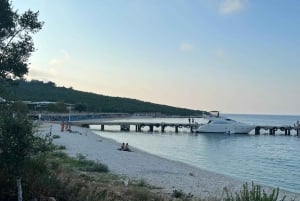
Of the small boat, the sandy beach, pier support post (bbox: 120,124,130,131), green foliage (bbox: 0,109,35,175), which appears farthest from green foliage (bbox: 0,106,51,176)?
pier support post (bbox: 120,124,130,131)

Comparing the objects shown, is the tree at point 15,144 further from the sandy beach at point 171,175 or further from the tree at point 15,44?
the tree at point 15,44

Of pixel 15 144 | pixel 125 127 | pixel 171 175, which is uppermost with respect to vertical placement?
Answer: pixel 125 127

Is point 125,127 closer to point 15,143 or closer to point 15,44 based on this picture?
point 15,44

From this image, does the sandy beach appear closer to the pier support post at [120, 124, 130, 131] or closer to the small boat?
the small boat

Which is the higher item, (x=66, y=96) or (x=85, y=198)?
(x=66, y=96)

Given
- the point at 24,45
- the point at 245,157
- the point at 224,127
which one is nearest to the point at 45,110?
the point at 224,127

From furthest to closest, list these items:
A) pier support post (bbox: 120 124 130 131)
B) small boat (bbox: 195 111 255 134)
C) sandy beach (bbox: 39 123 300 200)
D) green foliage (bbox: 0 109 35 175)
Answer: pier support post (bbox: 120 124 130 131)
small boat (bbox: 195 111 255 134)
sandy beach (bbox: 39 123 300 200)
green foliage (bbox: 0 109 35 175)

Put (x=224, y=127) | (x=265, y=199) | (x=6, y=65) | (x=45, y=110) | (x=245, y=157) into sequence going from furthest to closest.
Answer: (x=45, y=110)
(x=224, y=127)
(x=245, y=157)
(x=6, y=65)
(x=265, y=199)

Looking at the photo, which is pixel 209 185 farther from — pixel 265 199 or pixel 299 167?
pixel 299 167

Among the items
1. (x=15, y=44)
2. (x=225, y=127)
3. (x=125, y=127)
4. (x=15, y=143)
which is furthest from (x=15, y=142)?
(x=125, y=127)

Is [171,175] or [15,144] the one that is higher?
[15,144]

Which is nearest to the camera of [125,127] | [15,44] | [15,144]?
[15,144]

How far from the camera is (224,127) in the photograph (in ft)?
308

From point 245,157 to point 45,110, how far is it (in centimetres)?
9038
